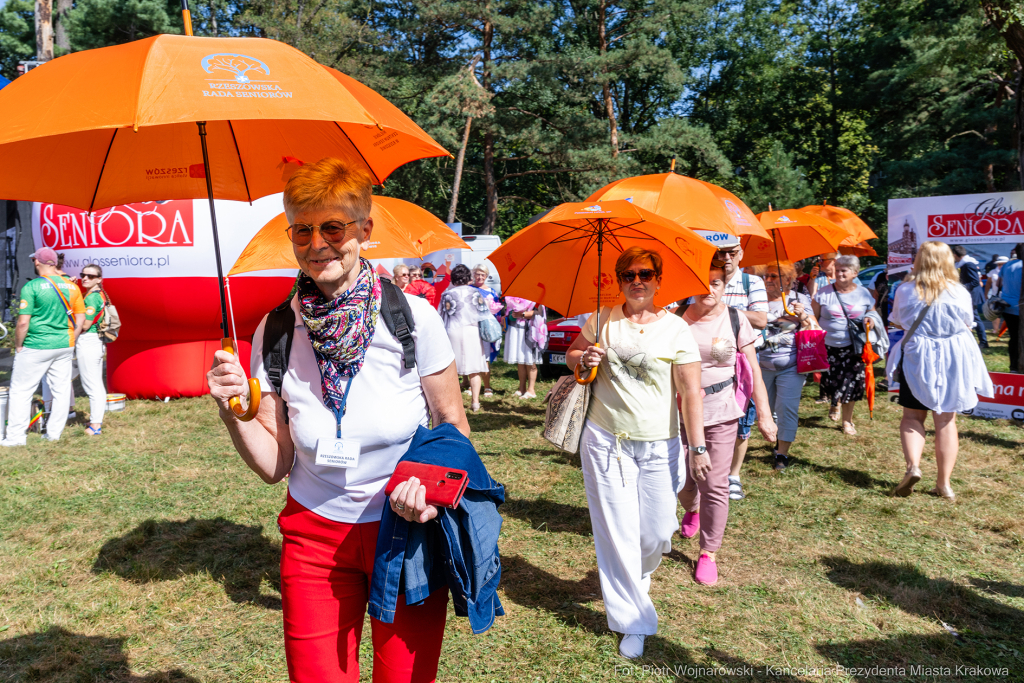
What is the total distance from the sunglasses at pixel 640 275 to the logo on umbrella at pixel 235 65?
208 cm

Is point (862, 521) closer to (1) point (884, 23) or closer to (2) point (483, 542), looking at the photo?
(2) point (483, 542)

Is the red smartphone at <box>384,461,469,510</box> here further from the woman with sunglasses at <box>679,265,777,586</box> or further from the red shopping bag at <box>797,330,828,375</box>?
the red shopping bag at <box>797,330,828,375</box>

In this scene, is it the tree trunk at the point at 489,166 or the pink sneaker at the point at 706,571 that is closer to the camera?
the pink sneaker at the point at 706,571

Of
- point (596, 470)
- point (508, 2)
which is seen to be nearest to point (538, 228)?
point (596, 470)

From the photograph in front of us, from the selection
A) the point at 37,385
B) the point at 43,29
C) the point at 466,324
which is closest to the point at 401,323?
the point at 37,385

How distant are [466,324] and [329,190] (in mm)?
7693

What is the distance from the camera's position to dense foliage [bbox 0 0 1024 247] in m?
22.8

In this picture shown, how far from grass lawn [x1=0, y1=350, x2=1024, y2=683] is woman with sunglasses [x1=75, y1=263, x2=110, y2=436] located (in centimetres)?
104

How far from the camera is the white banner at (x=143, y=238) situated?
9.35 m

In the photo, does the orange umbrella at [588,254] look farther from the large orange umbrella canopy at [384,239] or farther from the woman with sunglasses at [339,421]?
the woman with sunglasses at [339,421]

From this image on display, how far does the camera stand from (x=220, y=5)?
32250 mm

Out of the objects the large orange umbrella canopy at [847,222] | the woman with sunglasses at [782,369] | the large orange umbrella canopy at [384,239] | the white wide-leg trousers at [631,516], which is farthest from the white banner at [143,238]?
the large orange umbrella canopy at [847,222]

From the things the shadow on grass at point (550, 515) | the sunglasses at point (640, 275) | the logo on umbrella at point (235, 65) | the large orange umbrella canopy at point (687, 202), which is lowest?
the shadow on grass at point (550, 515)

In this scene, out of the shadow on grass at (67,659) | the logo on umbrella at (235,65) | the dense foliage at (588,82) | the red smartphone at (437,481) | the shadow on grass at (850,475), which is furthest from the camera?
the dense foliage at (588,82)
